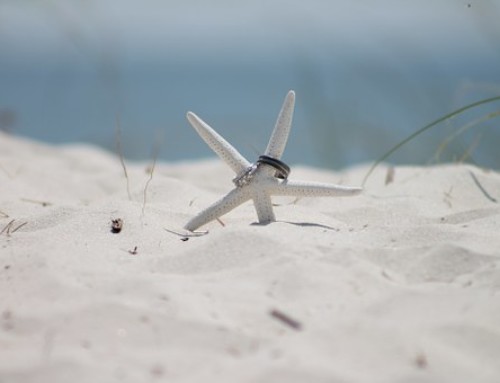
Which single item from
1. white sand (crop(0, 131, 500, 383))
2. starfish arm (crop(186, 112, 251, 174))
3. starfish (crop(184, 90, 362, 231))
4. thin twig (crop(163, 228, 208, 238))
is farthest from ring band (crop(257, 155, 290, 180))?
thin twig (crop(163, 228, 208, 238))

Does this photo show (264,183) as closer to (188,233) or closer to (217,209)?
(217,209)

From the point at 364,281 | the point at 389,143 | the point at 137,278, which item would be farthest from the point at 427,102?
the point at 137,278

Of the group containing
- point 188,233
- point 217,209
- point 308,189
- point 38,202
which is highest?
point 308,189

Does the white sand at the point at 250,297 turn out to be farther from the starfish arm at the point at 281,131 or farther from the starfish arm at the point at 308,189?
the starfish arm at the point at 281,131

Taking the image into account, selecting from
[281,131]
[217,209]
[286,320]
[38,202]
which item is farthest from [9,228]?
[286,320]

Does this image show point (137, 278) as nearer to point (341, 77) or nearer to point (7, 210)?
point (7, 210)
